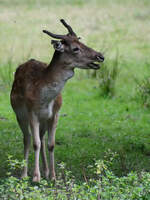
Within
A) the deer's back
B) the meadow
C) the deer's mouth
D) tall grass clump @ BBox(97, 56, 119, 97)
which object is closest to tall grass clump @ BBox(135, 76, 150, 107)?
the meadow

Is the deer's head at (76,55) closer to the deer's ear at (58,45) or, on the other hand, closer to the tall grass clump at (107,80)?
the deer's ear at (58,45)

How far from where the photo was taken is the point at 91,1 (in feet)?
81.6

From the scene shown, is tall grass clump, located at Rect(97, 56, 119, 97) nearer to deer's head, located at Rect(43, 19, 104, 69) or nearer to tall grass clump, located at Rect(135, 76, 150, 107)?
tall grass clump, located at Rect(135, 76, 150, 107)

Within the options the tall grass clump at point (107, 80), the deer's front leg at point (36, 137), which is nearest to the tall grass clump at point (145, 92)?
the tall grass clump at point (107, 80)

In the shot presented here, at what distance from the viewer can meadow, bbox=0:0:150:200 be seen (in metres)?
8.59

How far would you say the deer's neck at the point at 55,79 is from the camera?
7.15m

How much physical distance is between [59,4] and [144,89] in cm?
1285

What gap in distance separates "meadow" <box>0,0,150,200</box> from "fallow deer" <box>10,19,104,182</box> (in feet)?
2.03

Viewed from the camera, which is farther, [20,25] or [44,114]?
[20,25]

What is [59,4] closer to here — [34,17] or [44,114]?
[34,17]

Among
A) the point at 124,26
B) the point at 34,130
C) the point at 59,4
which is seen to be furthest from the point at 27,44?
the point at 34,130

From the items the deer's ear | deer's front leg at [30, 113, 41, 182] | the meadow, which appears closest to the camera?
the deer's ear

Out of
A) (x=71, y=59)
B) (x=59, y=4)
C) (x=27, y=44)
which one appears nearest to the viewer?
(x=71, y=59)

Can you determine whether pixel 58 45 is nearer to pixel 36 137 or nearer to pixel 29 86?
pixel 29 86
